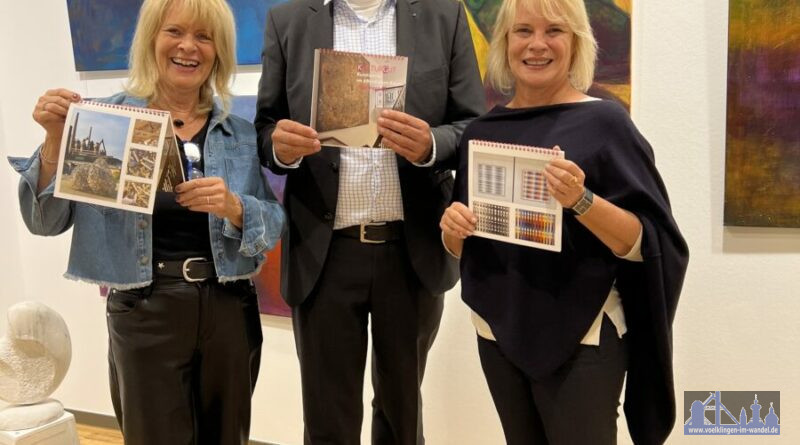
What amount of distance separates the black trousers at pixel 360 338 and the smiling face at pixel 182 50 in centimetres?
57

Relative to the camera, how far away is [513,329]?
1434 mm

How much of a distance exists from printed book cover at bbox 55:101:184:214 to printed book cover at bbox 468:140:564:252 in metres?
0.74

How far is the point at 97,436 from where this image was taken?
Result: 334 cm

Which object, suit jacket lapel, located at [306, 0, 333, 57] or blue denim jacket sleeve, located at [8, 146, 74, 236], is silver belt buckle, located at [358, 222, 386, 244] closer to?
suit jacket lapel, located at [306, 0, 333, 57]

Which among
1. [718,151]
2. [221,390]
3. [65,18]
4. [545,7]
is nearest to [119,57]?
[65,18]

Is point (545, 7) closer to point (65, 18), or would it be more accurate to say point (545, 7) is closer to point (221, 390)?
point (221, 390)

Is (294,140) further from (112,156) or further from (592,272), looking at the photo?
(592,272)

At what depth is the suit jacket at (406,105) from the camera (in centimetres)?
174

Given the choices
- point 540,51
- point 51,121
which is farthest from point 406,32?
point 51,121

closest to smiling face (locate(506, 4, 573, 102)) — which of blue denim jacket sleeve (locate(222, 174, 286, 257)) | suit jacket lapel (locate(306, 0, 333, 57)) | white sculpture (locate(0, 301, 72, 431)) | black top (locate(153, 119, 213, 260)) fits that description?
suit jacket lapel (locate(306, 0, 333, 57))

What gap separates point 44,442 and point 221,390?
3.03ft

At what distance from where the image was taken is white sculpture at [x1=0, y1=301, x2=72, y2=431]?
211 centimetres

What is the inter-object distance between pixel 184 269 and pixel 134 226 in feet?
Result: 0.53

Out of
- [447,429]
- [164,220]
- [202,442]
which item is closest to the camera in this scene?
[164,220]
